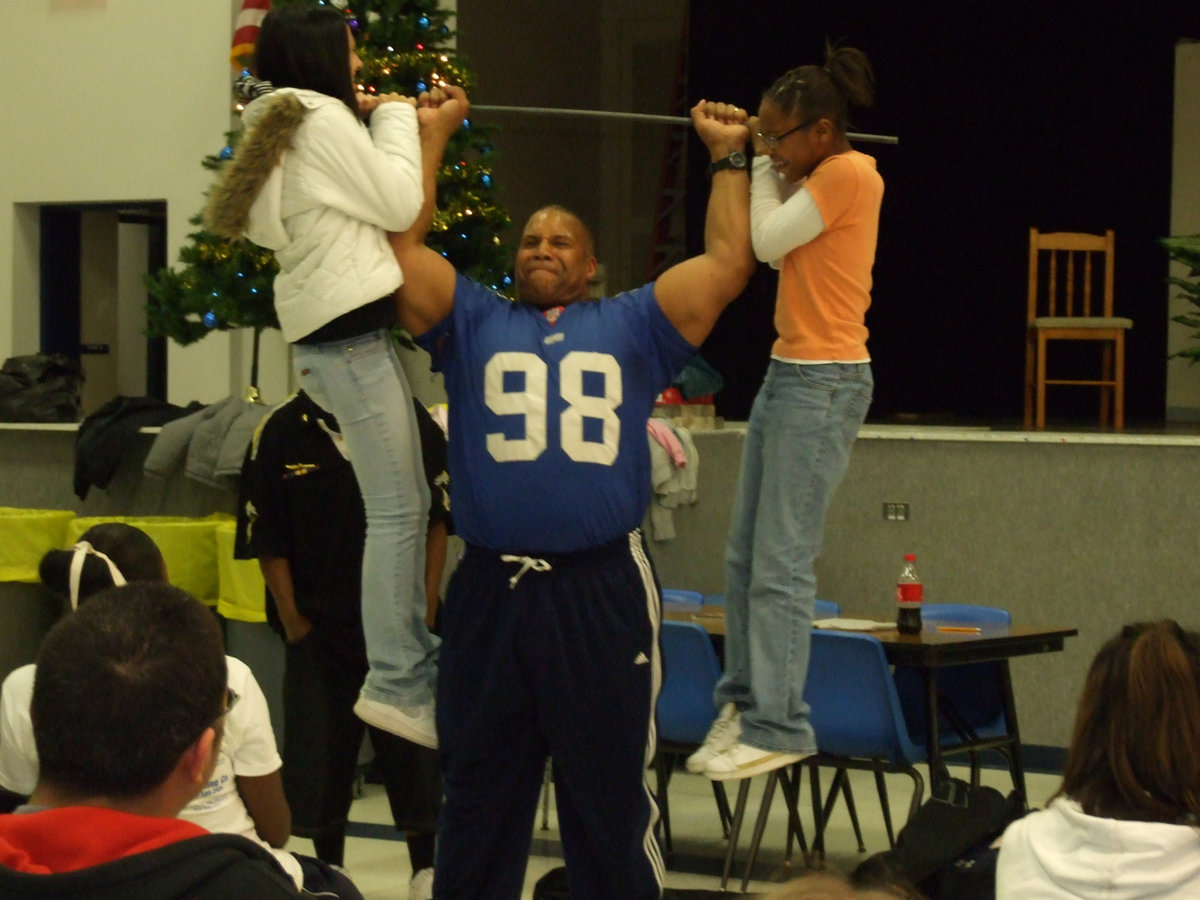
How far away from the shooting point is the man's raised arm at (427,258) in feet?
9.87

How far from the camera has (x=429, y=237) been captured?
705 centimetres

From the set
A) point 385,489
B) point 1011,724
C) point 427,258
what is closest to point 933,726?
point 1011,724

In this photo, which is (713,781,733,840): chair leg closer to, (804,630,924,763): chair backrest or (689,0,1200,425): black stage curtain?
(804,630,924,763): chair backrest

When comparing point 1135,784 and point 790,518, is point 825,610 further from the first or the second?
point 1135,784

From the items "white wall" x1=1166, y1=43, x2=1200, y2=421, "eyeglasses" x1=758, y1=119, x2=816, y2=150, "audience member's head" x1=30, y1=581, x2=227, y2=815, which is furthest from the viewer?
"white wall" x1=1166, y1=43, x2=1200, y2=421

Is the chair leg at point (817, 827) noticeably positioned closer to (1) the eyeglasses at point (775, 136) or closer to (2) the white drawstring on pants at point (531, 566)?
(2) the white drawstring on pants at point (531, 566)

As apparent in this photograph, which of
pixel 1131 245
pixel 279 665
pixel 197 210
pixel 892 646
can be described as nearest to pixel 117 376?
pixel 197 210

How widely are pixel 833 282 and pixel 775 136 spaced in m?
0.33

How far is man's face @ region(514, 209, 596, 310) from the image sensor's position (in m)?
3.13

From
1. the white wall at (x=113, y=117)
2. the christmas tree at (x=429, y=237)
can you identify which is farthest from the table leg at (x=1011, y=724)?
the white wall at (x=113, y=117)

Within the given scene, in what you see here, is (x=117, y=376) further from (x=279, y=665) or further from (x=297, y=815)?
(x=297, y=815)

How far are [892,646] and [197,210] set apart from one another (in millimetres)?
5918

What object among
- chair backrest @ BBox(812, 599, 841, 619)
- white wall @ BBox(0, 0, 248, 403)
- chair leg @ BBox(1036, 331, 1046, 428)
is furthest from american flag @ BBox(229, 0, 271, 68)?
chair leg @ BBox(1036, 331, 1046, 428)

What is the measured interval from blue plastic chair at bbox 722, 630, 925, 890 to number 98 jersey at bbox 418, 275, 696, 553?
5.38ft
